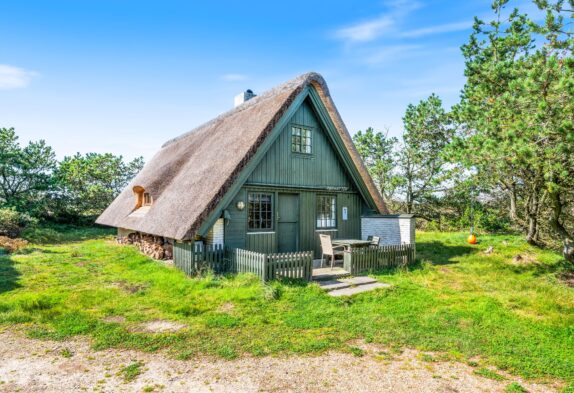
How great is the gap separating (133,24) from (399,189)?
821 inches

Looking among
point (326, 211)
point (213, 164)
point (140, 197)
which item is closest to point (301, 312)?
point (213, 164)

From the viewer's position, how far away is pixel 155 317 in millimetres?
6738

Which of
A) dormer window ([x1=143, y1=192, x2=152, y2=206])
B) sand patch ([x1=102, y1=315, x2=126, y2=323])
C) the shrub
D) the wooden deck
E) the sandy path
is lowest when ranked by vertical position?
the sandy path

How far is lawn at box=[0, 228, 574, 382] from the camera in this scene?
18.0 feet

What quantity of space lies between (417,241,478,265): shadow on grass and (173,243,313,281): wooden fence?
20.4 ft

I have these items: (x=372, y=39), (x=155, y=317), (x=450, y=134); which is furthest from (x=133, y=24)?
(x=450, y=134)

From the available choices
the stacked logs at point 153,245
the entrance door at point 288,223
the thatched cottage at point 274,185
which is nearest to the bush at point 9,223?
the stacked logs at point 153,245

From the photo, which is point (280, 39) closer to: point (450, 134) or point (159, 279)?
point (159, 279)

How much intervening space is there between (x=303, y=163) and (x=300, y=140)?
0.86 m

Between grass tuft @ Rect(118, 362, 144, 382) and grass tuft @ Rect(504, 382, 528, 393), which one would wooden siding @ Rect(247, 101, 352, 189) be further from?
grass tuft @ Rect(504, 382, 528, 393)

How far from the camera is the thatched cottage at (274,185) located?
10.5m

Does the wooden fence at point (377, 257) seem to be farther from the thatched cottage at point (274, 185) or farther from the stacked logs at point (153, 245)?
the stacked logs at point (153, 245)

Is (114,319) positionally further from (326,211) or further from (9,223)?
(9,223)

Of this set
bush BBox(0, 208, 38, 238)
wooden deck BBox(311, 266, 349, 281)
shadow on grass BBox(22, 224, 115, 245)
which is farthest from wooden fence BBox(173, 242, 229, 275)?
bush BBox(0, 208, 38, 238)
